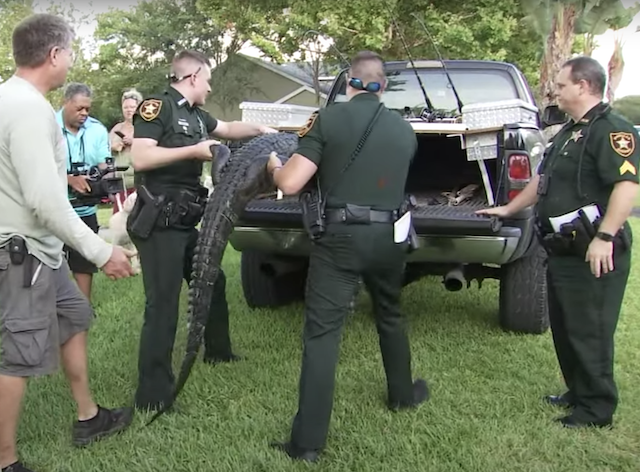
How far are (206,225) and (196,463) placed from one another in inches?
43.0

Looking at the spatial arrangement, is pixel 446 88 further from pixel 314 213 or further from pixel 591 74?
pixel 314 213

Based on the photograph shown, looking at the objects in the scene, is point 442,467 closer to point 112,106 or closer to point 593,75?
point 593,75

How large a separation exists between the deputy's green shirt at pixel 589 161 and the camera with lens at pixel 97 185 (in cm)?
288

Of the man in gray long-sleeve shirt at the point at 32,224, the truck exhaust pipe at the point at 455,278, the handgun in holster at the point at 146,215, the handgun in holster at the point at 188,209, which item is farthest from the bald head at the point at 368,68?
the truck exhaust pipe at the point at 455,278

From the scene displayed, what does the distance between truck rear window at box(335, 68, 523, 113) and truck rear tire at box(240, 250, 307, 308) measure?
70.2 inches

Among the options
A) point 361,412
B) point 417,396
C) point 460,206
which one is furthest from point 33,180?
point 460,206

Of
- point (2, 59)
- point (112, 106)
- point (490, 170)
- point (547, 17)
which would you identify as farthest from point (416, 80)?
point (112, 106)

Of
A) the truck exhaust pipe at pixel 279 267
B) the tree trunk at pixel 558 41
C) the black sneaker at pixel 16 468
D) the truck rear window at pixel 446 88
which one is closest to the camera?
the black sneaker at pixel 16 468

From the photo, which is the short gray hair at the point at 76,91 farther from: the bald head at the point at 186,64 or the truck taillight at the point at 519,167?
the truck taillight at the point at 519,167

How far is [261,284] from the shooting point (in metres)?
5.59

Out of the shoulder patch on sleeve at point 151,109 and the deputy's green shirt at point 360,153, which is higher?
the shoulder patch on sleeve at point 151,109

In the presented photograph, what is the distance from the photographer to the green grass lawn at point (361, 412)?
3092mm

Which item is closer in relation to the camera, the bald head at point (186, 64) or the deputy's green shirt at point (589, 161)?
the deputy's green shirt at point (589, 161)

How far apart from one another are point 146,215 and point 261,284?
7.28 ft
